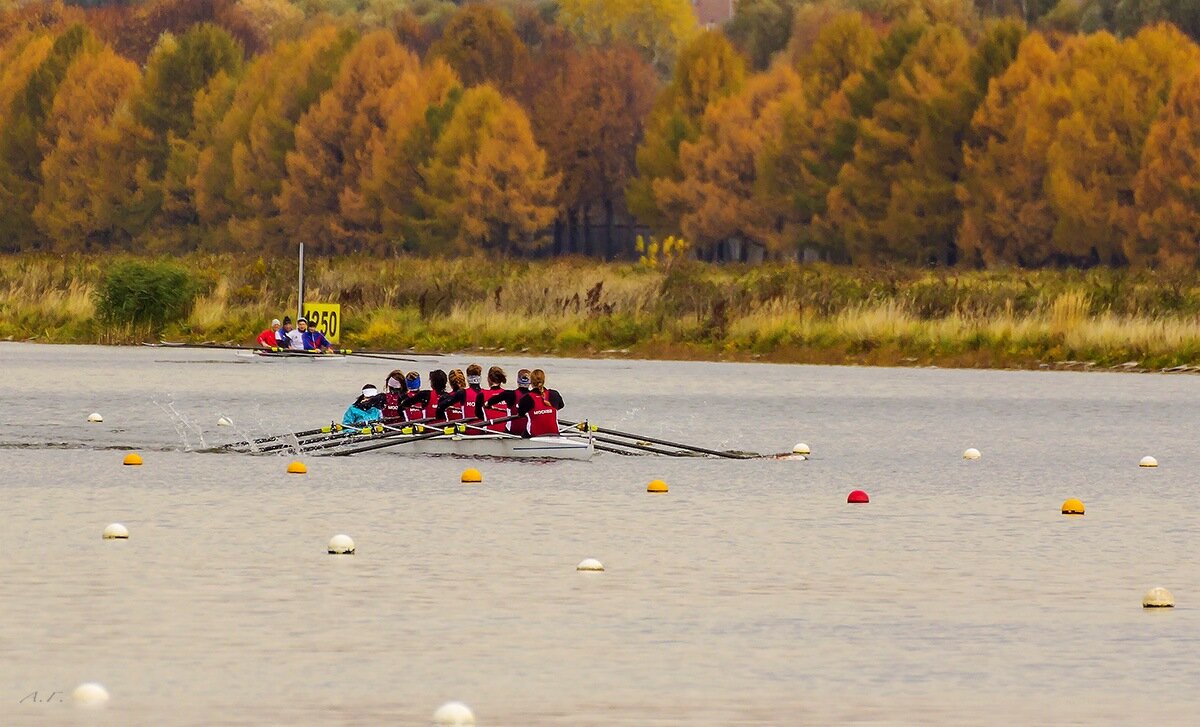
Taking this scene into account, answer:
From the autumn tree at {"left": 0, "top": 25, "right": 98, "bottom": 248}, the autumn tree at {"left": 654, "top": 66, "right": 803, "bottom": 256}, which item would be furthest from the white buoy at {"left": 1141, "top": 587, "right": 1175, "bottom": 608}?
the autumn tree at {"left": 0, "top": 25, "right": 98, "bottom": 248}

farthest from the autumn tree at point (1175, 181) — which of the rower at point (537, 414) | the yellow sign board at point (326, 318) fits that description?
the rower at point (537, 414)

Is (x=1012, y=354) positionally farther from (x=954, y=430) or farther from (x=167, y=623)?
(x=167, y=623)

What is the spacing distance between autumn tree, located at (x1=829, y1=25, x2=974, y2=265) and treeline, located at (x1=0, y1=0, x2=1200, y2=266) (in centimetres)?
9

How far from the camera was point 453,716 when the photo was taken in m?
10.9

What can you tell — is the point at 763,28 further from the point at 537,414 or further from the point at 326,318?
the point at 537,414

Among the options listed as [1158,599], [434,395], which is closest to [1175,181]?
[434,395]

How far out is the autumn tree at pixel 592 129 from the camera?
105312mm

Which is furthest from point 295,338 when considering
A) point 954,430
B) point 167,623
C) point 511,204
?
point 511,204

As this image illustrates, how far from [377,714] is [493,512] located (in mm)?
8961

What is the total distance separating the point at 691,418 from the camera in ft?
105

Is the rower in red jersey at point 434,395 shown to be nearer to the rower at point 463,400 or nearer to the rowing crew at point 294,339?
the rower at point 463,400

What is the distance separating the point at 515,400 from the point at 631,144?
279 feet

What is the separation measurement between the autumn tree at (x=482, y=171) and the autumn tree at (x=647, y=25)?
200 ft

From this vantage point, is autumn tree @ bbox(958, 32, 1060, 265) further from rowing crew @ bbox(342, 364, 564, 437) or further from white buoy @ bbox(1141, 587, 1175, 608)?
white buoy @ bbox(1141, 587, 1175, 608)
